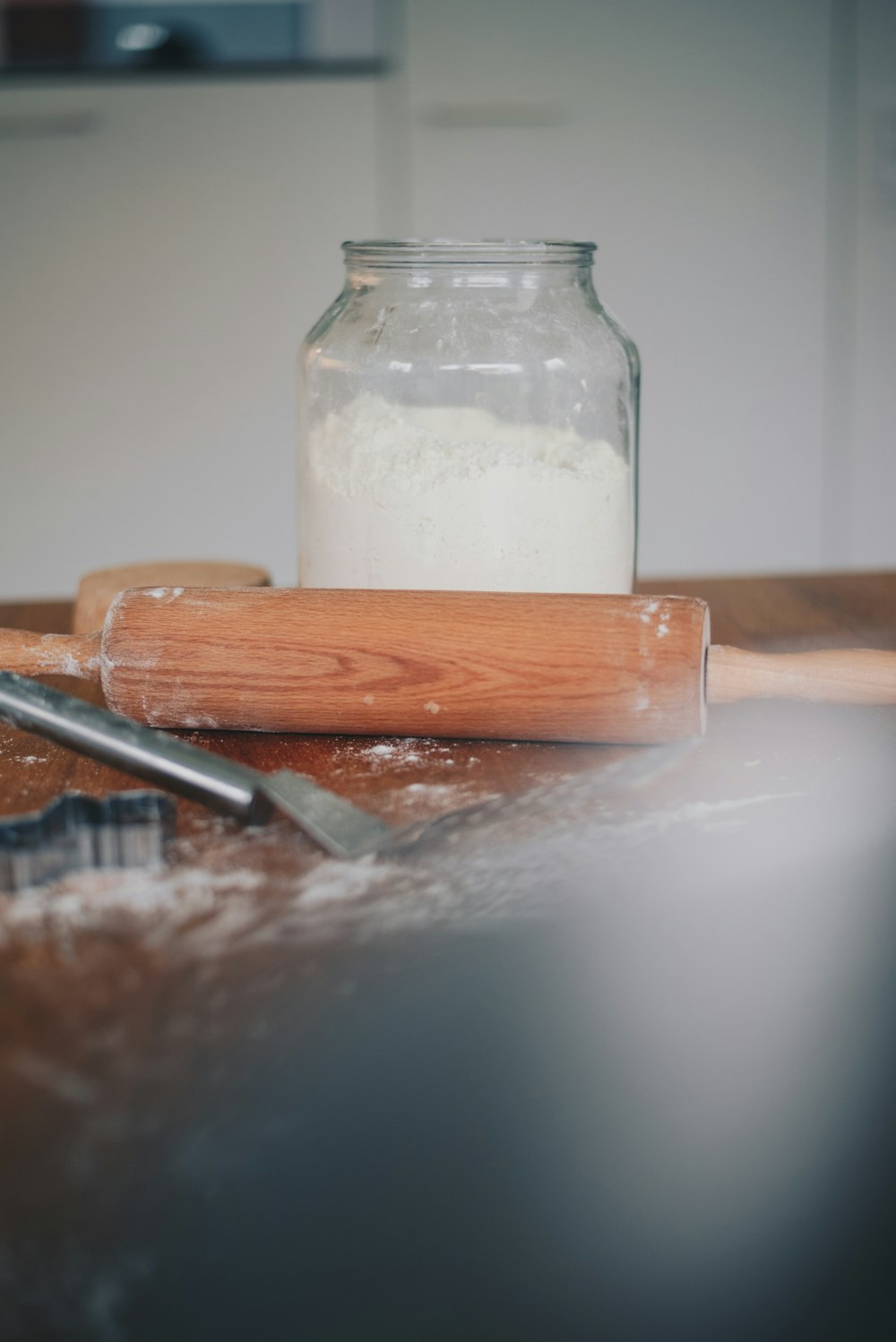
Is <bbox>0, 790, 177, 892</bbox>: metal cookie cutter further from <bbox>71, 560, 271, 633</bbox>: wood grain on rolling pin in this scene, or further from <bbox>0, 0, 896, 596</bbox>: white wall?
<bbox>0, 0, 896, 596</bbox>: white wall

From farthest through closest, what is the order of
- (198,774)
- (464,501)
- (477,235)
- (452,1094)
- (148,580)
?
1. (477,235)
2. (148,580)
3. (464,501)
4. (198,774)
5. (452,1094)

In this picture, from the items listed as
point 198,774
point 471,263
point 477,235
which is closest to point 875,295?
point 477,235

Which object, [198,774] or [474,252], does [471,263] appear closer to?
[474,252]

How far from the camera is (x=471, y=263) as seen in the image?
23.2 inches

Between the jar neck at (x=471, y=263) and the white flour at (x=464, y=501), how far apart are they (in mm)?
60

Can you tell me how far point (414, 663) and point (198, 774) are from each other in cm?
11

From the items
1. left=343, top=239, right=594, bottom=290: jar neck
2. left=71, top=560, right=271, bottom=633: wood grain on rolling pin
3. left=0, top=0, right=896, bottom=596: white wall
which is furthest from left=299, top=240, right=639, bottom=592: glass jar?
left=0, top=0, right=896, bottom=596: white wall

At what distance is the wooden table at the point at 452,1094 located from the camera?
313 millimetres

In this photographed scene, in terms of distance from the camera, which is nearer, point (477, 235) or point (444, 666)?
point (444, 666)

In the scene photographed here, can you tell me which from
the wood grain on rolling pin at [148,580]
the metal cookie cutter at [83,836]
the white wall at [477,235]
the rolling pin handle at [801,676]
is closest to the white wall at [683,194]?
the white wall at [477,235]

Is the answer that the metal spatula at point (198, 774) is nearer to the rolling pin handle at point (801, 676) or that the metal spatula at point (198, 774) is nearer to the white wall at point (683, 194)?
the rolling pin handle at point (801, 676)

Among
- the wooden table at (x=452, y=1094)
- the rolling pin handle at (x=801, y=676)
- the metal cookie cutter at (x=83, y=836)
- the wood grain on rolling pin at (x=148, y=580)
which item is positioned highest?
the wood grain on rolling pin at (x=148, y=580)

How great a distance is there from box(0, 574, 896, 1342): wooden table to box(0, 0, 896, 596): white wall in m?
1.47

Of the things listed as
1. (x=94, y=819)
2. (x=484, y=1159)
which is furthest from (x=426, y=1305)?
(x=94, y=819)
